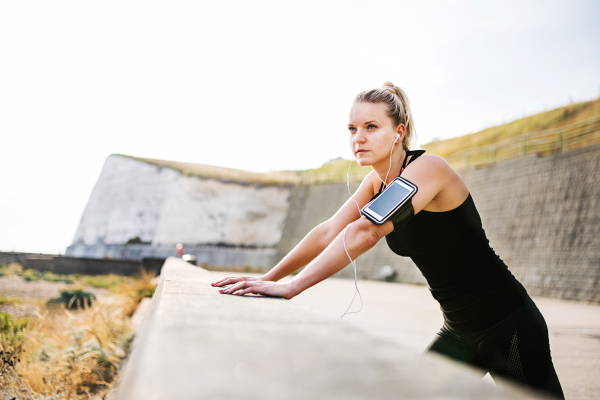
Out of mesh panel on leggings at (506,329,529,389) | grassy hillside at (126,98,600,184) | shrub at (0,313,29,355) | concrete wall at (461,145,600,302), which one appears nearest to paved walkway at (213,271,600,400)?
mesh panel on leggings at (506,329,529,389)

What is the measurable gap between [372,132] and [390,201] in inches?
17.8

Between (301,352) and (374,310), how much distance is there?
8.47 meters

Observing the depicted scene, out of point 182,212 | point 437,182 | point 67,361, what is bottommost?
point 182,212

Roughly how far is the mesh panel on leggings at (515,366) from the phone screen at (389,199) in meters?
0.82

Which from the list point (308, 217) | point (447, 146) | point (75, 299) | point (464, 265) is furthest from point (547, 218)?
point (447, 146)

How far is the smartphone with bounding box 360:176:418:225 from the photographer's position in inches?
67.4

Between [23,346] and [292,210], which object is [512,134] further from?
[23,346]

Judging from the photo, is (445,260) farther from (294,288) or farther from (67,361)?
(67,361)

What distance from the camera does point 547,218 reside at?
49.2 ft

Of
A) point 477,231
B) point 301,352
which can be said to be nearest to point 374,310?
point 477,231

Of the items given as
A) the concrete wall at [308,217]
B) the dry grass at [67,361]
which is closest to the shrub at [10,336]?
the dry grass at [67,361]

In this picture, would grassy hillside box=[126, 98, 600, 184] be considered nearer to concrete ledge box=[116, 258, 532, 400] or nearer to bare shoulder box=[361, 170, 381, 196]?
bare shoulder box=[361, 170, 381, 196]

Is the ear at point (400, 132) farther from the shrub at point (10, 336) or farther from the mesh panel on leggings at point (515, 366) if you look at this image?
the shrub at point (10, 336)

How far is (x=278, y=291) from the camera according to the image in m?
1.78
